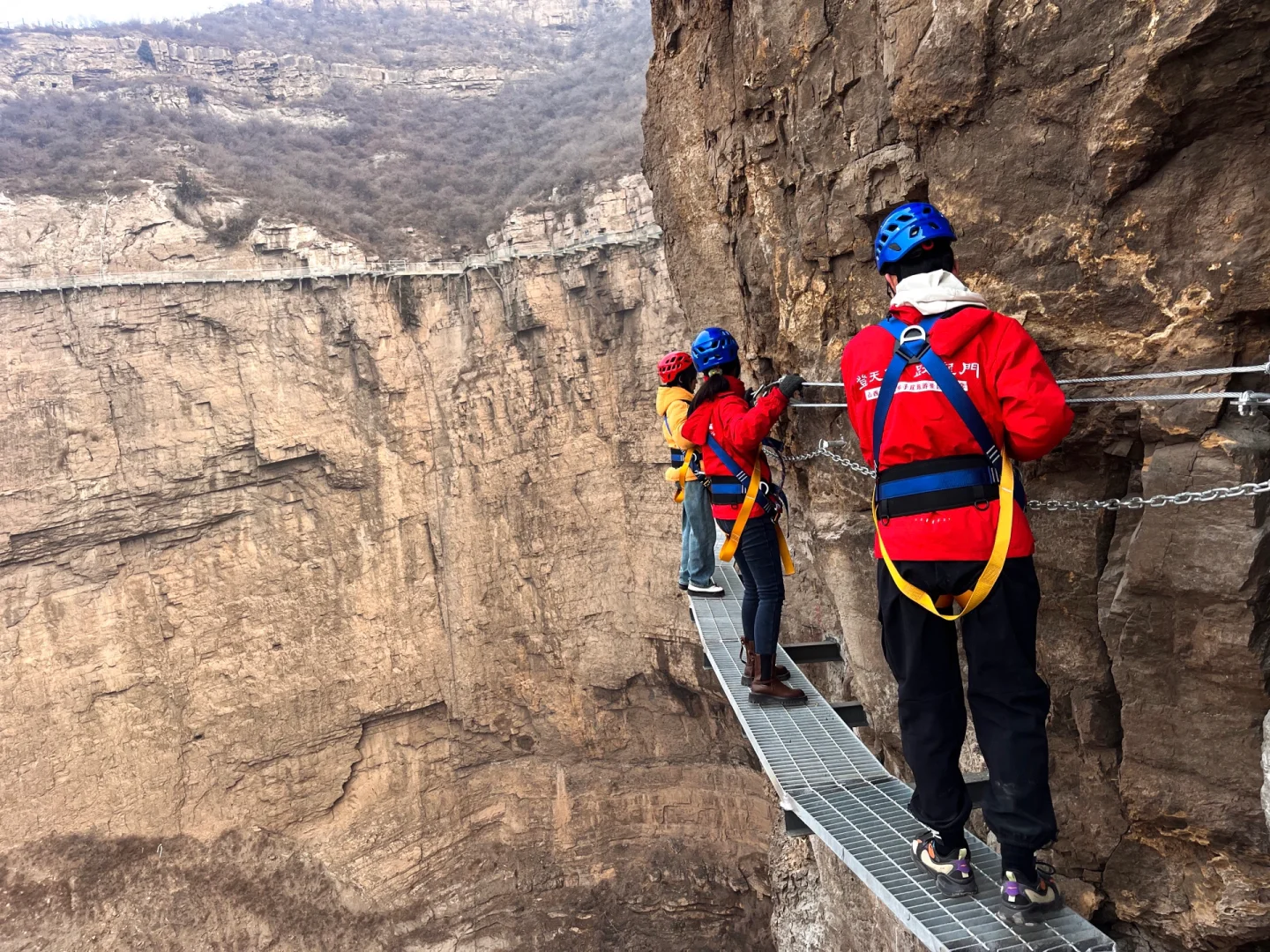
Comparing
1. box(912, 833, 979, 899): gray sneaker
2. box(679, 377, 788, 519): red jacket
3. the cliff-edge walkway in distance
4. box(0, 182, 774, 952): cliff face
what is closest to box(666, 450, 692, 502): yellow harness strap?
box(679, 377, 788, 519): red jacket

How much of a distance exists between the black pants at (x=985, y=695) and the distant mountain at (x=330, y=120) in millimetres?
20122

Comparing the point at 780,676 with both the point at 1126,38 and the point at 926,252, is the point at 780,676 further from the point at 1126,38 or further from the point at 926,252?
the point at 1126,38

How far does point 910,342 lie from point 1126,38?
1.29 metres

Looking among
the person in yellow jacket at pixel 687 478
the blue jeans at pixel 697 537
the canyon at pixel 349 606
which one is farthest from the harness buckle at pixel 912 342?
the canyon at pixel 349 606

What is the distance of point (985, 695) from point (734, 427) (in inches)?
74.2

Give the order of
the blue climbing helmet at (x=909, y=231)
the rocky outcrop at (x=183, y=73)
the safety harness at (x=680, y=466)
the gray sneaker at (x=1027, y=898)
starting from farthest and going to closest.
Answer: the rocky outcrop at (x=183, y=73)
the safety harness at (x=680, y=466)
the blue climbing helmet at (x=909, y=231)
the gray sneaker at (x=1027, y=898)

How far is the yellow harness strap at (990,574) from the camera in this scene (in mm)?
2662

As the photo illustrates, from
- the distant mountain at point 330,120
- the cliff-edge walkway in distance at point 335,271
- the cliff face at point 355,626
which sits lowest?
the cliff face at point 355,626

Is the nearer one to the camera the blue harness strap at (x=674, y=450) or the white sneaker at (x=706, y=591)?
the blue harness strap at (x=674, y=450)

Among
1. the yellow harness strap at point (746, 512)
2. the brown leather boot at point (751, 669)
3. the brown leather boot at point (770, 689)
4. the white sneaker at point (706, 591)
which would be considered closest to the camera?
the yellow harness strap at point (746, 512)

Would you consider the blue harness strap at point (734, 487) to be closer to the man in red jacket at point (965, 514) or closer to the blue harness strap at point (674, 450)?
the blue harness strap at point (674, 450)

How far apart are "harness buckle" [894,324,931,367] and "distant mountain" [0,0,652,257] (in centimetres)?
1979

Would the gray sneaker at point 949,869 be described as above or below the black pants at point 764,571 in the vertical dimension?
below

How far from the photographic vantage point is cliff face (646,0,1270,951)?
106 inches
